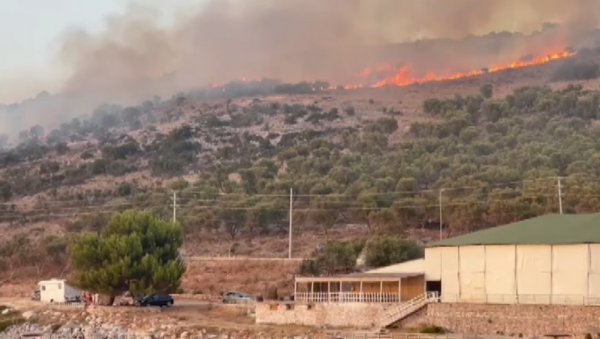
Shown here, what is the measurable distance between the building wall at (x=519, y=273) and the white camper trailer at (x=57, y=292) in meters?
28.9

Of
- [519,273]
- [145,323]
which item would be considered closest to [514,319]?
[519,273]

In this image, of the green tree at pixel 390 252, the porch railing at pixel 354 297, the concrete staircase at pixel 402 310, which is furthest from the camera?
the green tree at pixel 390 252

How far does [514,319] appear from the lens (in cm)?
5291

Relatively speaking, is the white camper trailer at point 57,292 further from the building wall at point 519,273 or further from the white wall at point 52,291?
the building wall at point 519,273

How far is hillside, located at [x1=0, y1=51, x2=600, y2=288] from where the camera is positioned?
98562 millimetres

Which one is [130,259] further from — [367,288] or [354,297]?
[367,288]

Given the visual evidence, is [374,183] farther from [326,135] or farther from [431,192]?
[326,135]

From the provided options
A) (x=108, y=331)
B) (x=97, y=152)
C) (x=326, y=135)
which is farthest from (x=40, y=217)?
(x=108, y=331)

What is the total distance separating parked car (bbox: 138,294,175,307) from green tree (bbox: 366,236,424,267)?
15822 millimetres

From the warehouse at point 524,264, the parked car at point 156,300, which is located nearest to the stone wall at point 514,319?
the warehouse at point 524,264

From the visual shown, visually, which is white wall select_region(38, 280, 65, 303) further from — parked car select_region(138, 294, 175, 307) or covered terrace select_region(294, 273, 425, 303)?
covered terrace select_region(294, 273, 425, 303)

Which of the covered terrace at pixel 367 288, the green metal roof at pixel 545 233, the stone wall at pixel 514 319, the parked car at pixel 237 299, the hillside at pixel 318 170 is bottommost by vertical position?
the parked car at pixel 237 299

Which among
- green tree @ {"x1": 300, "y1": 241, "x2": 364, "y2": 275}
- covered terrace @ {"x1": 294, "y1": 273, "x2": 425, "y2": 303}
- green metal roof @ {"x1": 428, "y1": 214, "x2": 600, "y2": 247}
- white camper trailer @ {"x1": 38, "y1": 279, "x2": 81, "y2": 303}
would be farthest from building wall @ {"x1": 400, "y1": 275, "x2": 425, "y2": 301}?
white camper trailer @ {"x1": 38, "y1": 279, "x2": 81, "y2": 303}

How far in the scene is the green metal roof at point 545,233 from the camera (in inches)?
2162
